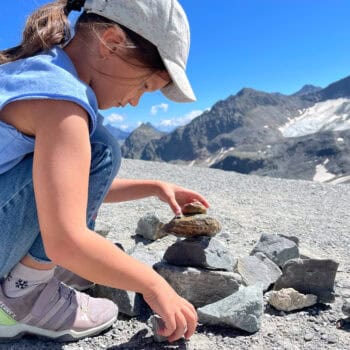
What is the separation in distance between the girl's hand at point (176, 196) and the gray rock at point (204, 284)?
1.43 ft

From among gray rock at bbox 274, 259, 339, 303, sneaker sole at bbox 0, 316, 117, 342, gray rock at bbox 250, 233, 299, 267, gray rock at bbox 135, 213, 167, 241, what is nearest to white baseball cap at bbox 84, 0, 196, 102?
sneaker sole at bbox 0, 316, 117, 342

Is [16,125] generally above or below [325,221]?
above

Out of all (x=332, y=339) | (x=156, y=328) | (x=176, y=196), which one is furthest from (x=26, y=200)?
(x=332, y=339)

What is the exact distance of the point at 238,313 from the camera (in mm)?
2752

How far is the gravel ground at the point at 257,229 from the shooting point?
8.73 feet

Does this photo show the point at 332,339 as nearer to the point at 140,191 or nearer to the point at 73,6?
the point at 140,191

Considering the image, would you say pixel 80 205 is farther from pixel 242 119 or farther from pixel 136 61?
pixel 242 119

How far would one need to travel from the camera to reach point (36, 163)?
1818 mm

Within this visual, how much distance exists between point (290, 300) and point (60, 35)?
2186 millimetres

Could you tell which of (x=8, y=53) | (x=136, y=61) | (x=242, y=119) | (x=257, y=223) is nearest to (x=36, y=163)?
(x=136, y=61)

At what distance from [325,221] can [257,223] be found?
4.09 ft

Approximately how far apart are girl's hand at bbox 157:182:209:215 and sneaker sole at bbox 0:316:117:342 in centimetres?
92

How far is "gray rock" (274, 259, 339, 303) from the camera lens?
3244 mm

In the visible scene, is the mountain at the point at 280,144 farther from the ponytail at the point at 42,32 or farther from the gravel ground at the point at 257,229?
the ponytail at the point at 42,32
